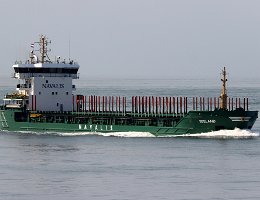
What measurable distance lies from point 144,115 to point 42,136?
425 inches

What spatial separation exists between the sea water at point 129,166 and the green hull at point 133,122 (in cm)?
73

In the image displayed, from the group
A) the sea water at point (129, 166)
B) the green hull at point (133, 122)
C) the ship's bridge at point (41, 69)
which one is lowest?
the sea water at point (129, 166)

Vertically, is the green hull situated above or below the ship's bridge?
below

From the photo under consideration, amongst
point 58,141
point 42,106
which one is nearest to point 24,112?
→ point 42,106

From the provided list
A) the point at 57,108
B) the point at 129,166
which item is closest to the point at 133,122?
the point at 57,108

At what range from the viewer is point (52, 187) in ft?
239

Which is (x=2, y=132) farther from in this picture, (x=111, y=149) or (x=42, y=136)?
(x=111, y=149)

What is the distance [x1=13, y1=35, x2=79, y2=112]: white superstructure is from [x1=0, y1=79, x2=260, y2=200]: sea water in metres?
5.39

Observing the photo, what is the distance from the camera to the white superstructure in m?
116

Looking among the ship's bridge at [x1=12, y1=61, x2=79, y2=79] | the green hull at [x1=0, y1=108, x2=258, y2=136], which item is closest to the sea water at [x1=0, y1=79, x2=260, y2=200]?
the green hull at [x1=0, y1=108, x2=258, y2=136]

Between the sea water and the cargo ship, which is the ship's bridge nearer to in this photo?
the cargo ship

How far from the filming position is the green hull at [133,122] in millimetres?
103000

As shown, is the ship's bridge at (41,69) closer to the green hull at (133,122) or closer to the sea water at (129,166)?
the green hull at (133,122)

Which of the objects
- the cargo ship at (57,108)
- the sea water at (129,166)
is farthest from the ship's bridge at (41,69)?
the sea water at (129,166)
